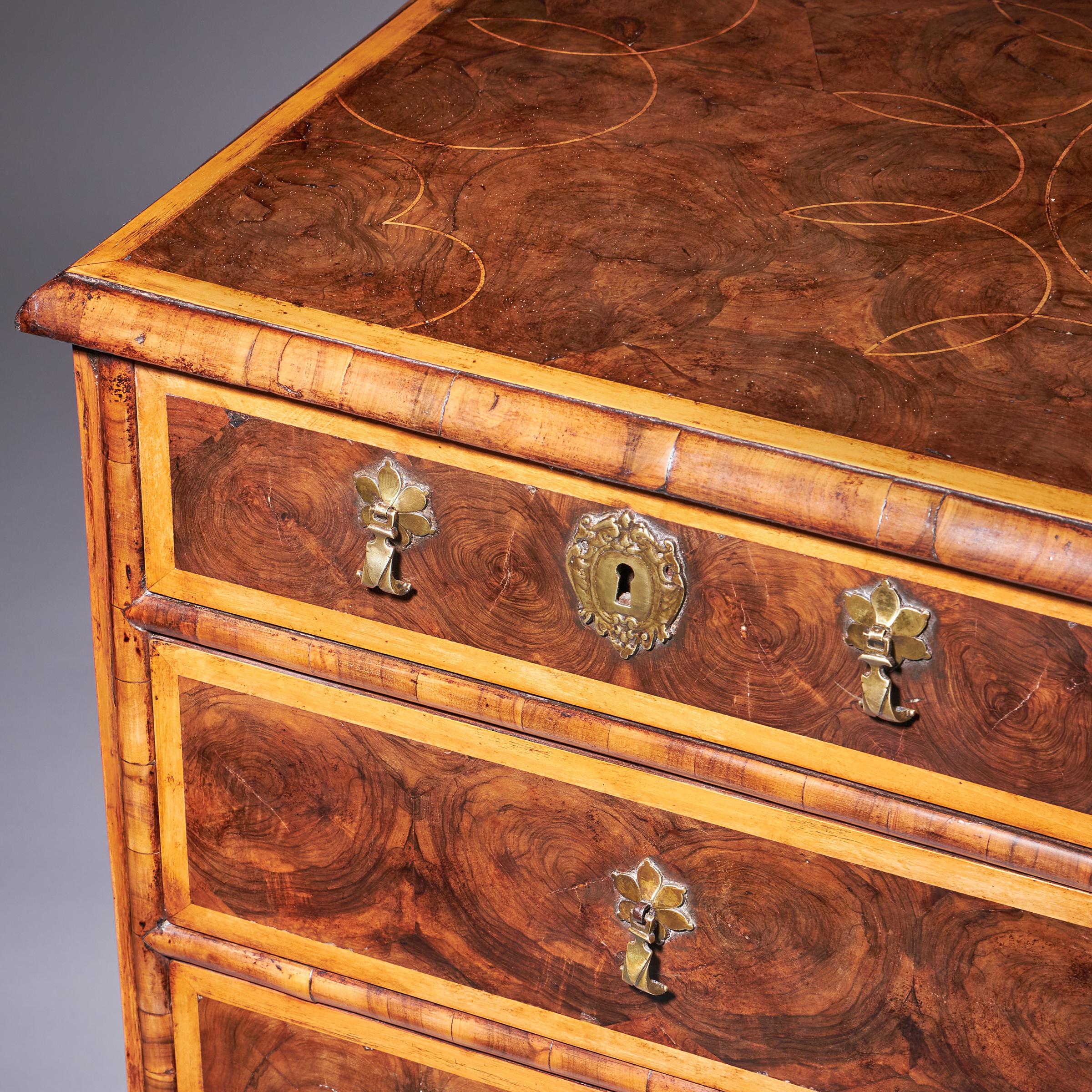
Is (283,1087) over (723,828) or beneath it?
beneath

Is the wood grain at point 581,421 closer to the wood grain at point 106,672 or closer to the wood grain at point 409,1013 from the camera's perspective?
the wood grain at point 106,672

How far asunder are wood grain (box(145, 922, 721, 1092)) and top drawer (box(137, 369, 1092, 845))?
0.26 metres

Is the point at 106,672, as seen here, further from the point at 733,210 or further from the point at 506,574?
the point at 733,210

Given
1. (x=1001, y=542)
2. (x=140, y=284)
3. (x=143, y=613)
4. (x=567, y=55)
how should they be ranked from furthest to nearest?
(x=567, y=55) < (x=143, y=613) < (x=140, y=284) < (x=1001, y=542)

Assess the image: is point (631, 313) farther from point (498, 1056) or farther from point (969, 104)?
point (498, 1056)

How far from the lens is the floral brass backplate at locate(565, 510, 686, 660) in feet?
3.16

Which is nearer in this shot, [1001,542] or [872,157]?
[1001,542]

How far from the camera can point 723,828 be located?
1054mm

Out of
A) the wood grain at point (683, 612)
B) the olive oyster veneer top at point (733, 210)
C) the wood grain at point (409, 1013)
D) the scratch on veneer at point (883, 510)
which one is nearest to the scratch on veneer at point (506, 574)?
the wood grain at point (683, 612)

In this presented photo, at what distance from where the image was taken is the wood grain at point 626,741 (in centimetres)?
98

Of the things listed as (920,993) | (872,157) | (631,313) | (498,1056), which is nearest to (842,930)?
(920,993)

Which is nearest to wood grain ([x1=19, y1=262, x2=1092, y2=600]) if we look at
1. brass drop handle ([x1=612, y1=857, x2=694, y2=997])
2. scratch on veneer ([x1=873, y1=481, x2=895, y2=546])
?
scratch on veneer ([x1=873, y1=481, x2=895, y2=546])

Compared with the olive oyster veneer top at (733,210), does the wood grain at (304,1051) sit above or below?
below

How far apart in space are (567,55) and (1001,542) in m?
0.57
